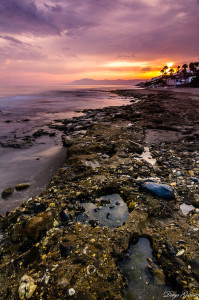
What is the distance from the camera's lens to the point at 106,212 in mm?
3951

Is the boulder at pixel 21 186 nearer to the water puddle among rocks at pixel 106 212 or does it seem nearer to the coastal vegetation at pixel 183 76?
the water puddle among rocks at pixel 106 212

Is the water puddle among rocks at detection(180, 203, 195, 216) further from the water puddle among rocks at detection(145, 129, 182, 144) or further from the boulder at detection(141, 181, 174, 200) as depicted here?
the water puddle among rocks at detection(145, 129, 182, 144)

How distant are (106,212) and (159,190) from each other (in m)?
1.53

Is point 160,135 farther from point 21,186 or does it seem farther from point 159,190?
point 21,186

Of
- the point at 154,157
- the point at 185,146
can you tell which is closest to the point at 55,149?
the point at 154,157

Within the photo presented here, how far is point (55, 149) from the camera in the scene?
9852 millimetres

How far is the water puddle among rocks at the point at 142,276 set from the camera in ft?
7.90

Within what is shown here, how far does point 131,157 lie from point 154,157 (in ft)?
3.66

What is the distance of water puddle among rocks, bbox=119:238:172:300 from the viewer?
241 cm

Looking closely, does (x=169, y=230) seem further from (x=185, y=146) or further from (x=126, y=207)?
(x=185, y=146)

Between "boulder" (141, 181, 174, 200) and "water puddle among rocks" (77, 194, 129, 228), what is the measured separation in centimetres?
77

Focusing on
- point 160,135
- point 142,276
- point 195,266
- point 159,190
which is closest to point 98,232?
point 142,276

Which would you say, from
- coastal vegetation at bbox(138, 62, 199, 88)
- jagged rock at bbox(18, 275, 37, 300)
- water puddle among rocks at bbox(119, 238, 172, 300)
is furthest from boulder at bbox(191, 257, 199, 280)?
coastal vegetation at bbox(138, 62, 199, 88)

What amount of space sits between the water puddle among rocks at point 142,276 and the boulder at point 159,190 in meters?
1.49
